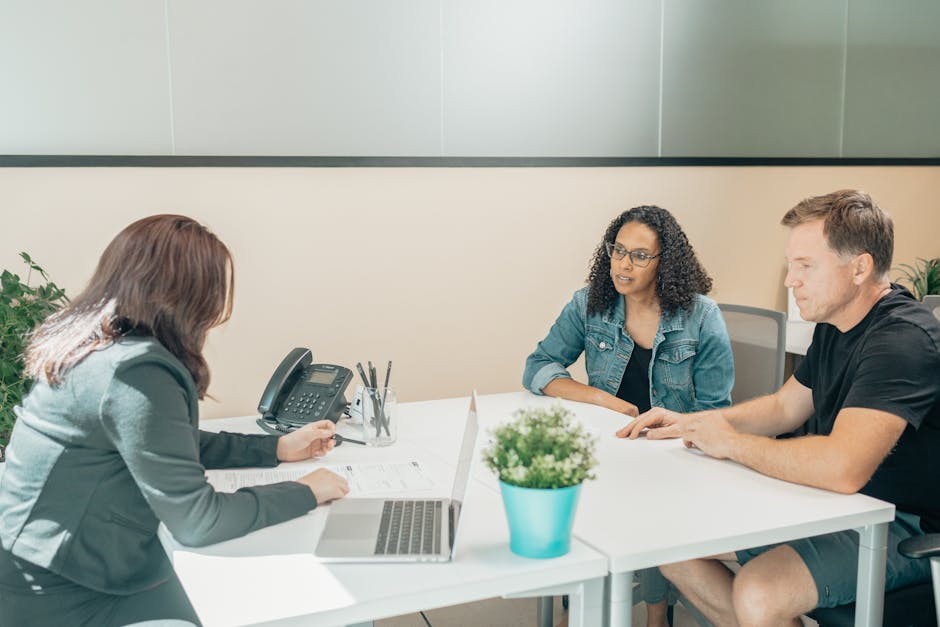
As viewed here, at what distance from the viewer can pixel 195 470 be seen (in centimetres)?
151

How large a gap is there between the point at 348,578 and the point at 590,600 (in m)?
0.42

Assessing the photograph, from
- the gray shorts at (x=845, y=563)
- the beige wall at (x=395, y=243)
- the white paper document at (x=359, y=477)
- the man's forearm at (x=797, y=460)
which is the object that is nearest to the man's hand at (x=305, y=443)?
the white paper document at (x=359, y=477)

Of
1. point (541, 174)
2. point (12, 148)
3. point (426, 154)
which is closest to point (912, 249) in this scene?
point (541, 174)

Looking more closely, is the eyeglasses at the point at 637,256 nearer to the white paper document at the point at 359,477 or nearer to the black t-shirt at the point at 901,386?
the black t-shirt at the point at 901,386

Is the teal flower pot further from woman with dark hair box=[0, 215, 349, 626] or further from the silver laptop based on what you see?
woman with dark hair box=[0, 215, 349, 626]

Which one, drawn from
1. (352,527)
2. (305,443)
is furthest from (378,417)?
(352,527)

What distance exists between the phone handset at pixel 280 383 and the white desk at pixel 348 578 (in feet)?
2.43

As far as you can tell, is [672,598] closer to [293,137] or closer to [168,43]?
[293,137]

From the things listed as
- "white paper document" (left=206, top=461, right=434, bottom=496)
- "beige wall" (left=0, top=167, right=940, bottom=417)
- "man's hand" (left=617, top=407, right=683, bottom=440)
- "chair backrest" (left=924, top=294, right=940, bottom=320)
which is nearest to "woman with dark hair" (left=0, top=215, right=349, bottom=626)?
"white paper document" (left=206, top=461, right=434, bottom=496)

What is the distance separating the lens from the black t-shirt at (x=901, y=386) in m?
1.81

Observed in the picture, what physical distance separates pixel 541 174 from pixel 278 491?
2.45 m

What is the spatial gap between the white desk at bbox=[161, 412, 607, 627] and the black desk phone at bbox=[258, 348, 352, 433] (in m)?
0.67

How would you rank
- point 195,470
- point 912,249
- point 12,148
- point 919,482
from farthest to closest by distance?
point 912,249
point 12,148
point 919,482
point 195,470

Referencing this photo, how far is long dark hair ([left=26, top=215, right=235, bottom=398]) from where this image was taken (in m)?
1.55
